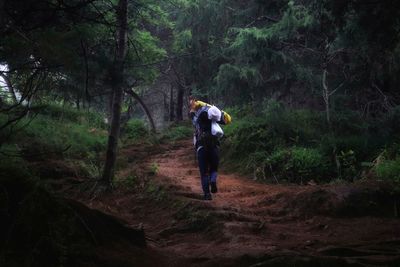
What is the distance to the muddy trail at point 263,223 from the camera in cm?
483

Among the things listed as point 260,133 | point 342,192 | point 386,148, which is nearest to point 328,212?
point 342,192

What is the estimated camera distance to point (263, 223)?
22.8 feet

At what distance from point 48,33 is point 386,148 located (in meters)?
8.33

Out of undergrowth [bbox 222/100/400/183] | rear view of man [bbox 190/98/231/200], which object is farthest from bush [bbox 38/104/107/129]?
rear view of man [bbox 190/98/231/200]

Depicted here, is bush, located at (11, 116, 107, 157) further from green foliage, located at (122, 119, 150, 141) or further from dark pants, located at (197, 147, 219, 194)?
dark pants, located at (197, 147, 219, 194)

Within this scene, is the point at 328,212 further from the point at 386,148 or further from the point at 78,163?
the point at 78,163

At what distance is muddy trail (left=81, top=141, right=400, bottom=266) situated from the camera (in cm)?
483

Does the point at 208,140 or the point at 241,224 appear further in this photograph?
the point at 208,140

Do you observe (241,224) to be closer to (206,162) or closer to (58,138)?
(206,162)

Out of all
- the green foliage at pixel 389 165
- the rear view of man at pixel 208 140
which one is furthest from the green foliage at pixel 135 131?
the green foliage at pixel 389 165

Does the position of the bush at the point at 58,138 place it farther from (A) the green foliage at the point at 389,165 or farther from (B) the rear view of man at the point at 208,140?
(A) the green foliage at the point at 389,165

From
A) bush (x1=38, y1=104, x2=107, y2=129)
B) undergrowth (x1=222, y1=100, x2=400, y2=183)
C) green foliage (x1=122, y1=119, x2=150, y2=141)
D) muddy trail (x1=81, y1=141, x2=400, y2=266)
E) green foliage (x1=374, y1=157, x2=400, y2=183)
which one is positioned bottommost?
muddy trail (x1=81, y1=141, x2=400, y2=266)

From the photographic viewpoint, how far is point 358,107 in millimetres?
13555

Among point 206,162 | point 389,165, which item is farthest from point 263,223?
point 389,165
